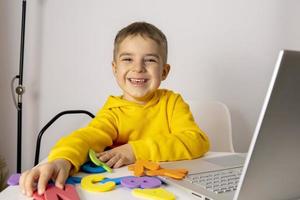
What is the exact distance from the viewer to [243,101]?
5.81ft

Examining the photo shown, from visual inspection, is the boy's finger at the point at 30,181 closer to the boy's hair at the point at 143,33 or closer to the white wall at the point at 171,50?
the boy's hair at the point at 143,33

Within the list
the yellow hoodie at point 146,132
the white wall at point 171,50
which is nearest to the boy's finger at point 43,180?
the yellow hoodie at point 146,132

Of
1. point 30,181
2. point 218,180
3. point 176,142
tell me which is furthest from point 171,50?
point 30,181

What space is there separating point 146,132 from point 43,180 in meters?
0.50

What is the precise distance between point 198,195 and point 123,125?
19.0 inches

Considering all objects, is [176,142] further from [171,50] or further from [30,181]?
[171,50]

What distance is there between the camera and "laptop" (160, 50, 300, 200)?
44cm

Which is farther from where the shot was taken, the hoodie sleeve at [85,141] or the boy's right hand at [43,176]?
the hoodie sleeve at [85,141]

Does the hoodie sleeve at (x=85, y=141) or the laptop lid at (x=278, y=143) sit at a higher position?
the laptop lid at (x=278, y=143)

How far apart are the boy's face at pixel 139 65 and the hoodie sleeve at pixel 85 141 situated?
0.11 metres

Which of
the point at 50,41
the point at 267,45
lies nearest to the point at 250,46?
the point at 267,45

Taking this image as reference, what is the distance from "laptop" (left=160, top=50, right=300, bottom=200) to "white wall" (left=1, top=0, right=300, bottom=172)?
119cm

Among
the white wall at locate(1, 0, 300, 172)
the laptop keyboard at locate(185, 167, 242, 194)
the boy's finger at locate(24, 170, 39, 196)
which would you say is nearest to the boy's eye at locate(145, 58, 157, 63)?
the laptop keyboard at locate(185, 167, 242, 194)

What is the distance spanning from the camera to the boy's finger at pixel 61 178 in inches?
25.0
